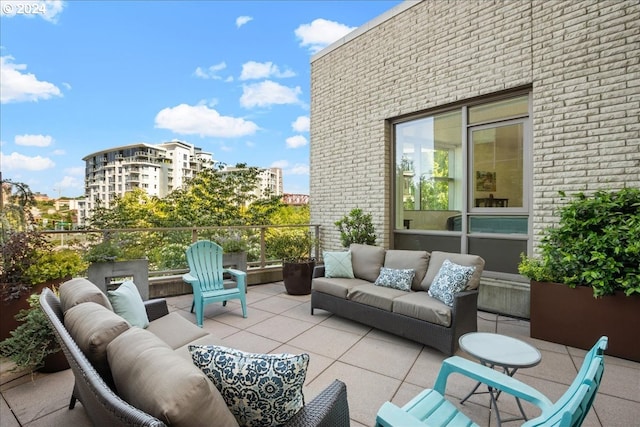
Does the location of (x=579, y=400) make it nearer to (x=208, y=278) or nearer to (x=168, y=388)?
(x=168, y=388)

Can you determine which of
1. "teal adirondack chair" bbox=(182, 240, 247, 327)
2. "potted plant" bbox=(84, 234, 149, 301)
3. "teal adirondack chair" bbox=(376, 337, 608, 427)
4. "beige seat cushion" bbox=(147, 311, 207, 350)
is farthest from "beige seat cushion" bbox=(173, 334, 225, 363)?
"potted plant" bbox=(84, 234, 149, 301)

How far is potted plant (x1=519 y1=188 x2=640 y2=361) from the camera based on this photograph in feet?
10.0

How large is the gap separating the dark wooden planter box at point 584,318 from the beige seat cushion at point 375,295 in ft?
4.94

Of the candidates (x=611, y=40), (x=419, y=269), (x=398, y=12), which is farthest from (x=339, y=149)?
(x=611, y=40)

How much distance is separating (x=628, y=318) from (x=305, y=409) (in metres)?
3.48

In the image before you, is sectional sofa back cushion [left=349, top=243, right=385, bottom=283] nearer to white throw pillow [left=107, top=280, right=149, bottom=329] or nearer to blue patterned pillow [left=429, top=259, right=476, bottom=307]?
blue patterned pillow [left=429, top=259, right=476, bottom=307]

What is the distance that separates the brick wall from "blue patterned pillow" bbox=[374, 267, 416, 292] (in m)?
1.89

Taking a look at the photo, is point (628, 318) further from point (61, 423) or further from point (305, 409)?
point (61, 423)

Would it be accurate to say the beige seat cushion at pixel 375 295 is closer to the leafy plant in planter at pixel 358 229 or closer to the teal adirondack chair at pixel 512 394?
the teal adirondack chair at pixel 512 394

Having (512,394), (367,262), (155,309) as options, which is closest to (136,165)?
(367,262)

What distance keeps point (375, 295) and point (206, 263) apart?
2.42 m

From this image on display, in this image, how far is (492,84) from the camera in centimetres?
457

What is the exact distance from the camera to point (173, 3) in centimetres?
878

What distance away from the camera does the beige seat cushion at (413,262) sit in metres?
3.94
